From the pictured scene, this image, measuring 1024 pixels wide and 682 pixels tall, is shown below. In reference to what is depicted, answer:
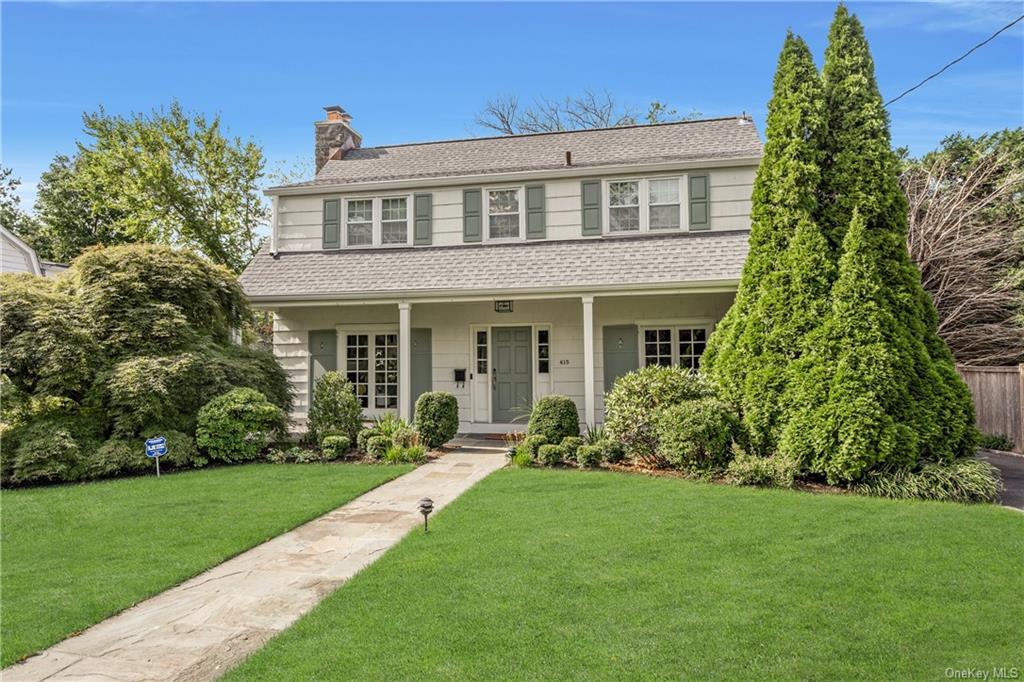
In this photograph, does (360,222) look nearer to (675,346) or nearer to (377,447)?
(377,447)

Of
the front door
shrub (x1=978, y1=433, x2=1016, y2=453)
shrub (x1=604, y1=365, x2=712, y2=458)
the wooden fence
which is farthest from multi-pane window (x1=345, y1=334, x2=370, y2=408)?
shrub (x1=978, y1=433, x2=1016, y2=453)

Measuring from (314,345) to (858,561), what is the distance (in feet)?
39.1

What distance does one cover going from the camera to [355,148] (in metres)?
16.9

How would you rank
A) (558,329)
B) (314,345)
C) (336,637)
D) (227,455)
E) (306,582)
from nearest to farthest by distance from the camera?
(336,637)
(306,582)
(227,455)
(558,329)
(314,345)

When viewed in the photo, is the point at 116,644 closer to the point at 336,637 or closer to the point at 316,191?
the point at 336,637

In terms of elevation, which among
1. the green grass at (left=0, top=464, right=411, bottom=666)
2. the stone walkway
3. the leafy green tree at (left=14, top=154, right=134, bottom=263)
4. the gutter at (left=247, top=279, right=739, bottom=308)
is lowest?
the stone walkway

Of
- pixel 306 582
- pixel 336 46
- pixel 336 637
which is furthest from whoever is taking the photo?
pixel 336 46

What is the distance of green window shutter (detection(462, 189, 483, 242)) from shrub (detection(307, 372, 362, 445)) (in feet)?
14.6

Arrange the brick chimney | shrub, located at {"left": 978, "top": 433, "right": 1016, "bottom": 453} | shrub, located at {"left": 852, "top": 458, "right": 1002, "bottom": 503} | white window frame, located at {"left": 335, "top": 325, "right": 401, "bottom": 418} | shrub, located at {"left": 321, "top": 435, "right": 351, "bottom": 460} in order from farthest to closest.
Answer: the brick chimney → white window frame, located at {"left": 335, "top": 325, "right": 401, "bottom": 418} → shrub, located at {"left": 978, "top": 433, "right": 1016, "bottom": 453} → shrub, located at {"left": 321, "top": 435, "right": 351, "bottom": 460} → shrub, located at {"left": 852, "top": 458, "right": 1002, "bottom": 503}

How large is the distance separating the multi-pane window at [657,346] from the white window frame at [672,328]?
0.12ft

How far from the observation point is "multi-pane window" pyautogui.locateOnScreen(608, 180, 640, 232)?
42.2 ft

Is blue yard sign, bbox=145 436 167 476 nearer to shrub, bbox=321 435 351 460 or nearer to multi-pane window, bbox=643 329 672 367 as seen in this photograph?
shrub, bbox=321 435 351 460

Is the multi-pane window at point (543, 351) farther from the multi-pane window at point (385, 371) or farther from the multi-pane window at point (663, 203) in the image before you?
the multi-pane window at point (385, 371)

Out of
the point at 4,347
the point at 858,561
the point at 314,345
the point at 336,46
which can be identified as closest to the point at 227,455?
the point at 4,347
